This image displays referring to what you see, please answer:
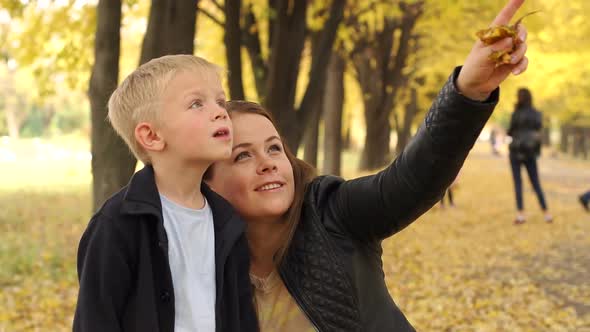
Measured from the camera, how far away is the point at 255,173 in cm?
220

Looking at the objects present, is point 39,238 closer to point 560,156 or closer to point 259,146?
point 259,146

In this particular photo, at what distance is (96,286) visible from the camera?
188 centimetres

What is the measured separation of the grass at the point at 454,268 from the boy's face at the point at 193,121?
4237 millimetres

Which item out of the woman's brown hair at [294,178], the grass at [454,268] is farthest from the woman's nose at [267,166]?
the grass at [454,268]

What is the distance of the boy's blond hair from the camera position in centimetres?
201

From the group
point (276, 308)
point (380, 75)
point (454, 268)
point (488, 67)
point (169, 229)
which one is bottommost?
point (454, 268)

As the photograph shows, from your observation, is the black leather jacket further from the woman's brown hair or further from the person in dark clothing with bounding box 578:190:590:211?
the person in dark clothing with bounding box 578:190:590:211

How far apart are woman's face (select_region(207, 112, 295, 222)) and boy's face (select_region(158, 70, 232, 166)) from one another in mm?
203

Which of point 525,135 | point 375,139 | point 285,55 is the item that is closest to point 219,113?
point 285,55

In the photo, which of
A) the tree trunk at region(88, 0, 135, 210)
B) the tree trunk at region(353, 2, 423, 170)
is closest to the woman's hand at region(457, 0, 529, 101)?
the tree trunk at region(88, 0, 135, 210)

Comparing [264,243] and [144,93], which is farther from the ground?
[144,93]

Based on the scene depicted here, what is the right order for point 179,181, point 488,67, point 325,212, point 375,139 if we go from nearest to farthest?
point 488,67, point 179,181, point 325,212, point 375,139

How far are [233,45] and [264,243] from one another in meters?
5.47

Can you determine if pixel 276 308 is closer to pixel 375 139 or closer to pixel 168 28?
pixel 168 28
